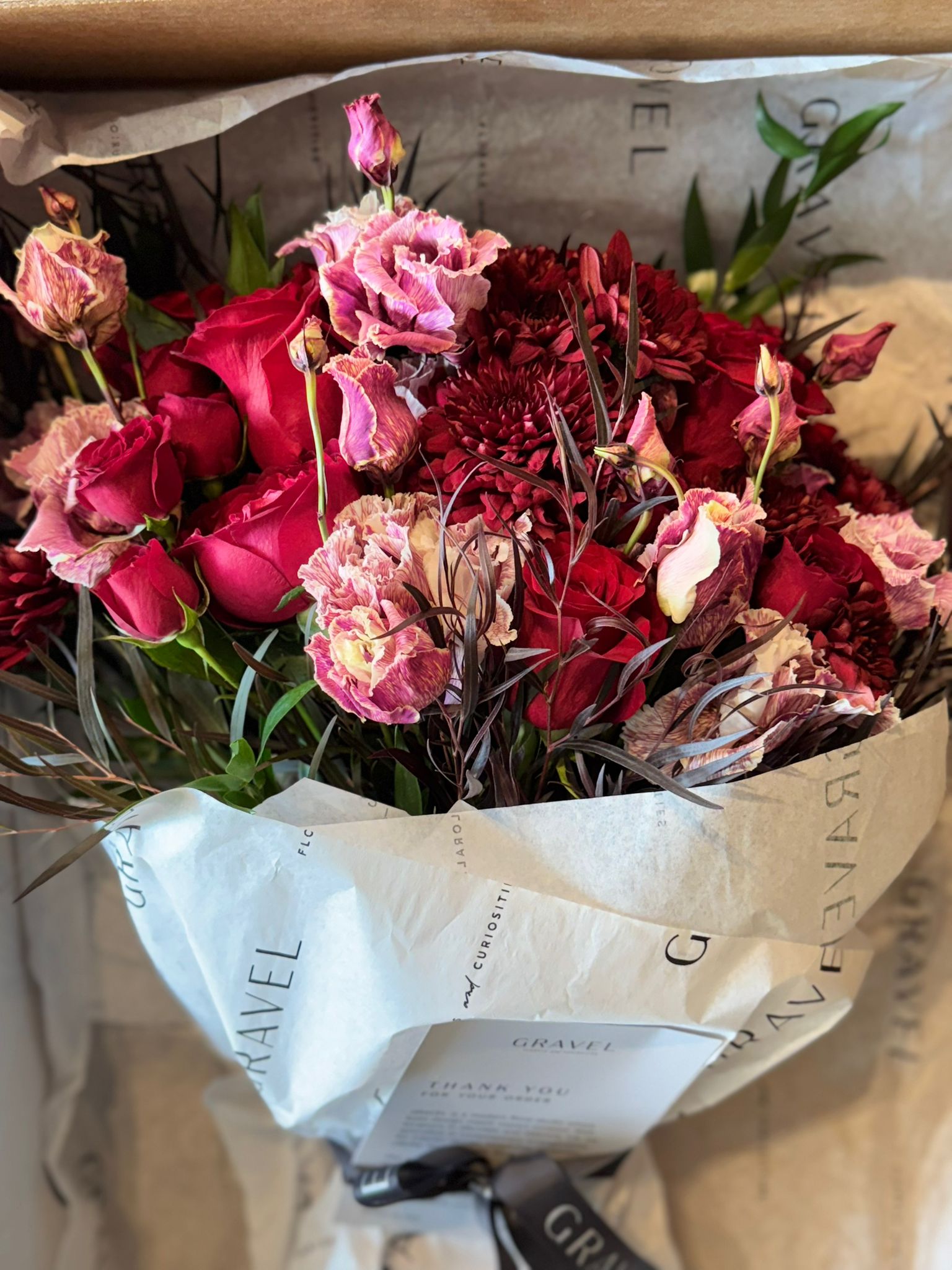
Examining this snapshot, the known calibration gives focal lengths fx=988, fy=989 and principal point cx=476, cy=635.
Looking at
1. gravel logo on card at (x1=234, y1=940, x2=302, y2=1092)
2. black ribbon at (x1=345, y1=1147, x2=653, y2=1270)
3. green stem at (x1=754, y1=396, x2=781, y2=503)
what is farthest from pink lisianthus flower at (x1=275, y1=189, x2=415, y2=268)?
black ribbon at (x1=345, y1=1147, x2=653, y2=1270)

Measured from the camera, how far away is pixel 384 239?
0.49m

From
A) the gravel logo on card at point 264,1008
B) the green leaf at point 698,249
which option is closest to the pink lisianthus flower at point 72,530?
the gravel logo on card at point 264,1008

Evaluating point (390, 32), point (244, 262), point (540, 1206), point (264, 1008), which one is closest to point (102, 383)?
point (244, 262)

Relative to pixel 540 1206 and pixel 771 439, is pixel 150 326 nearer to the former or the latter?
pixel 771 439

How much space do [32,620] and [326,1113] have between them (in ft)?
1.20

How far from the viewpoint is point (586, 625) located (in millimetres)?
459

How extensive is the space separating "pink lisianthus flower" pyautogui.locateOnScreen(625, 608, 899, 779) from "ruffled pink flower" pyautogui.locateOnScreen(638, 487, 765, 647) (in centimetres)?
3

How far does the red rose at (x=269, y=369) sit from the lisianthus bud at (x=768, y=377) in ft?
0.69

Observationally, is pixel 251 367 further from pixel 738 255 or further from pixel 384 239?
pixel 738 255

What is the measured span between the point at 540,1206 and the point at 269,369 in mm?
614

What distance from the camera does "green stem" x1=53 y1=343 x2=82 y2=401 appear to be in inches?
24.0

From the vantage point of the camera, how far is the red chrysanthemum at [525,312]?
1.62ft

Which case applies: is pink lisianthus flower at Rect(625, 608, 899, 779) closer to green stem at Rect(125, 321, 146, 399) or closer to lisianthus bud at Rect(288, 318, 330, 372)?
lisianthus bud at Rect(288, 318, 330, 372)

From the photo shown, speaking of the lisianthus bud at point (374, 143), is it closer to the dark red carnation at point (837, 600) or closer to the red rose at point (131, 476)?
the red rose at point (131, 476)
